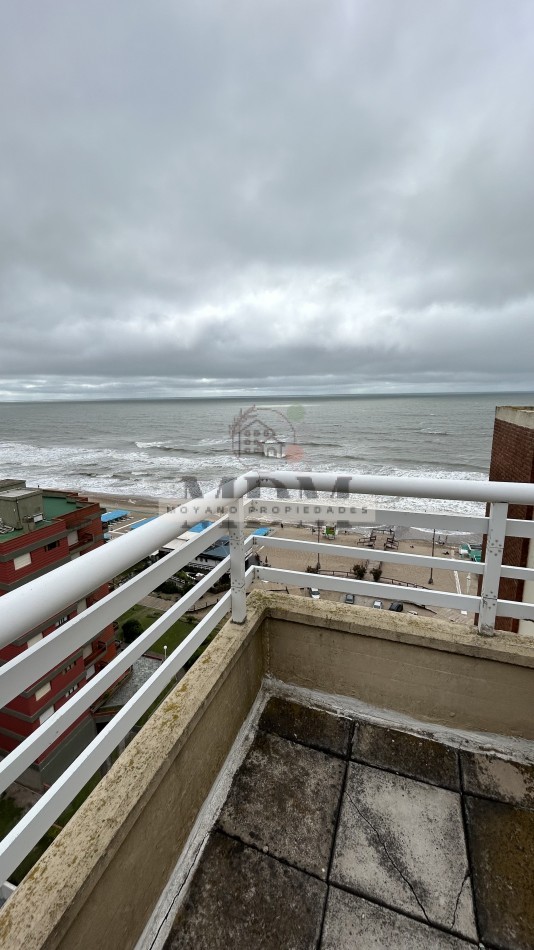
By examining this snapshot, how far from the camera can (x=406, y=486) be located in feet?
6.03

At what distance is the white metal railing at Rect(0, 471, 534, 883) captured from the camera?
92 centimetres

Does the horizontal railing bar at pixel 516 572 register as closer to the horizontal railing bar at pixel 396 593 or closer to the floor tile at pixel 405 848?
the horizontal railing bar at pixel 396 593

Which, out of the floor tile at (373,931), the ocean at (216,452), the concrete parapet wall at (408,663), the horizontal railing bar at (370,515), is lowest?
the ocean at (216,452)

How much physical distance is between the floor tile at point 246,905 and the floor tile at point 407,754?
58 cm

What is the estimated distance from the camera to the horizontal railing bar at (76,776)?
951mm

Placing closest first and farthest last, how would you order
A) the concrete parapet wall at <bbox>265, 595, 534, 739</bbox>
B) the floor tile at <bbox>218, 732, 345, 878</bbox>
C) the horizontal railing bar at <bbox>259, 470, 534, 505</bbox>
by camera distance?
the floor tile at <bbox>218, 732, 345, 878</bbox>, the horizontal railing bar at <bbox>259, 470, 534, 505</bbox>, the concrete parapet wall at <bbox>265, 595, 534, 739</bbox>

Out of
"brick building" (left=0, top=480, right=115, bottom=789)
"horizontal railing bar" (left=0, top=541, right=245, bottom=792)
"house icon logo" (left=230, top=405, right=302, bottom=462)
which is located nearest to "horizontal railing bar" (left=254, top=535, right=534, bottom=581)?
"horizontal railing bar" (left=0, top=541, right=245, bottom=792)

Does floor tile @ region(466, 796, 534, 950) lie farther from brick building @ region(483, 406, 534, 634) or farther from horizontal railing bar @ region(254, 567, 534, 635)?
brick building @ region(483, 406, 534, 634)

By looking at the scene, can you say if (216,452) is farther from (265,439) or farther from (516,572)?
(516,572)

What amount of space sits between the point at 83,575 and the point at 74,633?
0.18 meters

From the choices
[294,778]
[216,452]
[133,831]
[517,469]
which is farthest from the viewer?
[216,452]

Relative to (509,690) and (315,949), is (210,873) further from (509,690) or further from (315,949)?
(509,690)

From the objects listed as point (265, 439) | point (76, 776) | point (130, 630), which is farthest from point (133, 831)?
point (265, 439)

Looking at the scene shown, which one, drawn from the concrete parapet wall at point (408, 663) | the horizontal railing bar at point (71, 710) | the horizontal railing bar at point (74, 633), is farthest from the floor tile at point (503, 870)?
the horizontal railing bar at point (74, 633)
